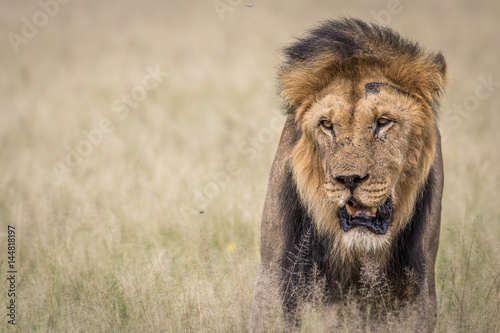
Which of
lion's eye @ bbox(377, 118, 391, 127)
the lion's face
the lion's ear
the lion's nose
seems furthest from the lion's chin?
the lion's ear

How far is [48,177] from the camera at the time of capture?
8531mm

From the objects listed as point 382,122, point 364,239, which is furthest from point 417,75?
point 364,239

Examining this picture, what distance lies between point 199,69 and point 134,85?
6.39ft

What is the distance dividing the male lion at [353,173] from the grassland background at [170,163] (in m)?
0.52

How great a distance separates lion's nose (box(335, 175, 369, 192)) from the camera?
3.47 m

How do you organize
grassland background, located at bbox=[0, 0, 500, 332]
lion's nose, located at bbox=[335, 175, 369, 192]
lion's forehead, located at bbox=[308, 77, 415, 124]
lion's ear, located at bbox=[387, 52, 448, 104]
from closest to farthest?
lion's nose, located at bbox=[335, 175, 369, 192] → lion's forehead, located at bbox=[308, 77, 415, 124] → lion's ear, located at bbox=[387, 52, 448, 104] → grassland background, located at bbox=[0, 0, 500, 332]

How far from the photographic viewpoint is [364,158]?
350cm

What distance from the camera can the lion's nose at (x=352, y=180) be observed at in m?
3.47

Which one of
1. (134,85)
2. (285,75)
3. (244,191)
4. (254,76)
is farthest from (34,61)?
(285,75)

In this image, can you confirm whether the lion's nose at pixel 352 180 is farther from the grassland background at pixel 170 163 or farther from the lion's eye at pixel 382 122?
the grassland background at pixel 170 163

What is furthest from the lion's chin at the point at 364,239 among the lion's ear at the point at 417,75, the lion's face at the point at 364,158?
the lion's ear at the point at 417,75

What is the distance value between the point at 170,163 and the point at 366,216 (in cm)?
581

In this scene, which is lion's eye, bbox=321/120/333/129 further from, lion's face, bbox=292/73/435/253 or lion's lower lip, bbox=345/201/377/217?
lion's lower lip, bbox=345/201/377/217

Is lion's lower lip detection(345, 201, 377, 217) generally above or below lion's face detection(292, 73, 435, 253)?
below
